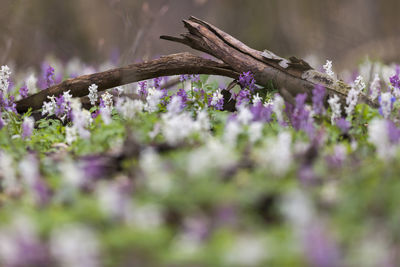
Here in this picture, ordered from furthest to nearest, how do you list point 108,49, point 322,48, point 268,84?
point 108,49, point 322,48, point 268,84

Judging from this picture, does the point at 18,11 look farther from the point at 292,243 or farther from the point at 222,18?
the point at 292,243

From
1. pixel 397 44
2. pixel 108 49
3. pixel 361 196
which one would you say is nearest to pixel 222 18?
pixel 108 49

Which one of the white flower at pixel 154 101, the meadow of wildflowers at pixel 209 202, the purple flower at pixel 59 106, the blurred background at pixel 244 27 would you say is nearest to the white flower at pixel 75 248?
the meadow of wildflowers at pixel 209 202

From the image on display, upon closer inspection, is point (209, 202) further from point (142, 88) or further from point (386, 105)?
point (142, 88)

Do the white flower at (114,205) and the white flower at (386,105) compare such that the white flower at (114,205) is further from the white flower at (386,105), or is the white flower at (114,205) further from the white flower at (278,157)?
the white flower at (386,105)

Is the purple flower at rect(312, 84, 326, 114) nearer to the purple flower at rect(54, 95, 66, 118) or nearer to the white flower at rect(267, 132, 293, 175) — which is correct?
the white flower at rect(267, 132, 293, 175)

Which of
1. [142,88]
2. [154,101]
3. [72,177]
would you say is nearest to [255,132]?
[72,177]

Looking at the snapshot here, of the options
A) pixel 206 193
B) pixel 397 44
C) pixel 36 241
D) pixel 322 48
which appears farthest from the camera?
pixel 397 44
